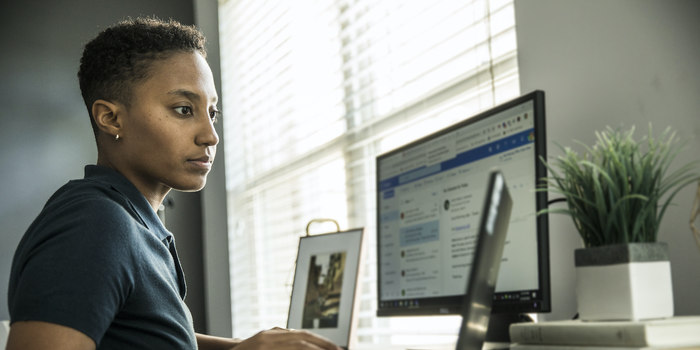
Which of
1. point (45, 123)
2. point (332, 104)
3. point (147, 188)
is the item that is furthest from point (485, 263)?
point (45, 123)

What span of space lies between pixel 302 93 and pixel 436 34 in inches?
34.8

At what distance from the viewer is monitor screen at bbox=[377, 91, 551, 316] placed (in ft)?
3.20

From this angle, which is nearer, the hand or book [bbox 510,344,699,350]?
book [bbox 510,344,699,350]

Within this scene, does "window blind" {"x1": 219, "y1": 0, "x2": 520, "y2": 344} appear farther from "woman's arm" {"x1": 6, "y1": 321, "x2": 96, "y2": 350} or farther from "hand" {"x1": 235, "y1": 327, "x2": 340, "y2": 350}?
"woman's arm" {"x1": 6, "y1": 321, "x2": 96, "y2": 350}

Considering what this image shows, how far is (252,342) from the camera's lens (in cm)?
79

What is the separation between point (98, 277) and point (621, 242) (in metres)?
0.64

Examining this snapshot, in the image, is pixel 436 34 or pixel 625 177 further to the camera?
pixel 436 34

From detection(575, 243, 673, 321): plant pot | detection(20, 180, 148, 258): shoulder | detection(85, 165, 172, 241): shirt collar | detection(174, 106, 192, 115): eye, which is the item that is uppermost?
detection(174, 106, 192, 115): eye

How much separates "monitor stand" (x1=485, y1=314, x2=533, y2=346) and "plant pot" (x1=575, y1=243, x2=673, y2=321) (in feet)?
1.08

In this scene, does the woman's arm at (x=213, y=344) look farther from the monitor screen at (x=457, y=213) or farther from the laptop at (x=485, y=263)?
the laptop at (x=485, y=263)

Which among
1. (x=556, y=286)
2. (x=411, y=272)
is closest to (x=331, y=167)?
(x=411, y=272)

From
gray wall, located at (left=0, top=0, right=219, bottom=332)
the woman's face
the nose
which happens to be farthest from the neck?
gray wall, located at (left=0, top=0, right=219, bottom=332)

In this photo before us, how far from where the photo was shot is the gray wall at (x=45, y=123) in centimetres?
304

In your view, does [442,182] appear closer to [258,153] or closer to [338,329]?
[338,329]
